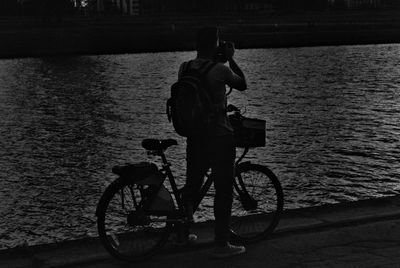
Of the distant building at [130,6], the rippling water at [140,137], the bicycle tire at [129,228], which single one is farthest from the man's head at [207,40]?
the distant building at [130,6]

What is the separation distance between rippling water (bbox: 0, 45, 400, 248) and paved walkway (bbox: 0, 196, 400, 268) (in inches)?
35.6

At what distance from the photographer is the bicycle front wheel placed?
6.25m

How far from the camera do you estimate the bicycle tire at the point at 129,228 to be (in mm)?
5602

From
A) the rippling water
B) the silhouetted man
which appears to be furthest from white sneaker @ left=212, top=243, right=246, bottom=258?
the rippling water

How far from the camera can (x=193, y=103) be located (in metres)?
5.57

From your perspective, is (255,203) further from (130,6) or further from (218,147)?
(130,6)

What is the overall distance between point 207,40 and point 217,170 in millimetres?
1009

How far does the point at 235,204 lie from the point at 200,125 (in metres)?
1.09

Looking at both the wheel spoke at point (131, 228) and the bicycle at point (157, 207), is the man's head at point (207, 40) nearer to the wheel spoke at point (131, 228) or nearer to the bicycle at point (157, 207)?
the bicycle at point (157, 207)

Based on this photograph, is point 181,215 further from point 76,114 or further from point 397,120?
point 76,114

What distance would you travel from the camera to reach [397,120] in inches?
591

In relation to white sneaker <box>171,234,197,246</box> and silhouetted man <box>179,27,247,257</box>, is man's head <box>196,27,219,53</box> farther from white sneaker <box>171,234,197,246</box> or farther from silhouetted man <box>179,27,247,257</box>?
white sneaker <box>171,234,197,246</box>

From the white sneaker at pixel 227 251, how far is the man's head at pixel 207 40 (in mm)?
1557

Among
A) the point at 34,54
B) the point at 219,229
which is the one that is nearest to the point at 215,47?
the point at 219,229
